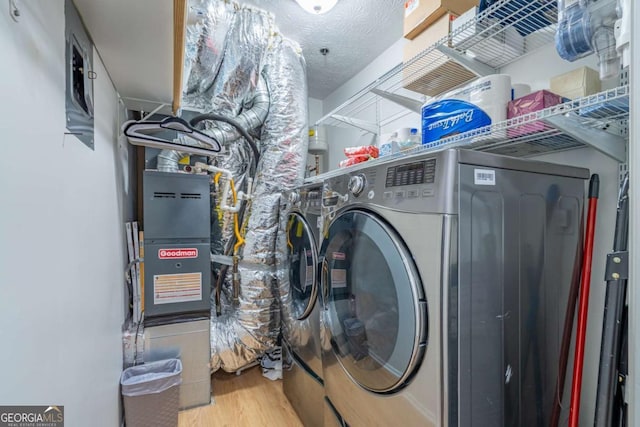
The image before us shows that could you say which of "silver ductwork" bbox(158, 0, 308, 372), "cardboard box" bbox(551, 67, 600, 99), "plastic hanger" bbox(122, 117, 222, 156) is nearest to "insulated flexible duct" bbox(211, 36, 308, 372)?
"silver ductwork" bbox(158, 0, 308, 372)

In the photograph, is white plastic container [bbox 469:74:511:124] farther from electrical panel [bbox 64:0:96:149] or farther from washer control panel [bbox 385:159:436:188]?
electrical panel [bbox 64:0:96:149]

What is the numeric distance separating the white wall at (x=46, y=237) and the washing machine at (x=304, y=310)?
92 cm

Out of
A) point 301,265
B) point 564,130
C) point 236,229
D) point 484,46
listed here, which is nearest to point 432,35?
point 484,46

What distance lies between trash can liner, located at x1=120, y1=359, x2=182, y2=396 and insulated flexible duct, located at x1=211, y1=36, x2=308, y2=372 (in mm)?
373

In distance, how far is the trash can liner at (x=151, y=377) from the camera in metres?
1.55

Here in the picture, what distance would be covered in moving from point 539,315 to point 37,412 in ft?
4.64

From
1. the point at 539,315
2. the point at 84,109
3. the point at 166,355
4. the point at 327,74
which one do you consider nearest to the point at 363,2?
the point at 327,74

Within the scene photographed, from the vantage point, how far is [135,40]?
1.16m

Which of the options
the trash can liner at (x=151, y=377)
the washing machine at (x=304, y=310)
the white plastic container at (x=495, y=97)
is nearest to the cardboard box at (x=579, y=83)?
the white plastic container at (x=495, y=97)

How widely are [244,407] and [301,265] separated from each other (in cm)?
109

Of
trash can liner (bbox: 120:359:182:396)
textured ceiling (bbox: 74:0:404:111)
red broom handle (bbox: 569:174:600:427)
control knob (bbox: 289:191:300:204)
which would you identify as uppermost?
textured ceiling (bbox: 74:0:404:111)

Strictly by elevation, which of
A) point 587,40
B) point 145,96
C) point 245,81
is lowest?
point 587,40

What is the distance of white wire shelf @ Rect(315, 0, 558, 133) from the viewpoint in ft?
3.39

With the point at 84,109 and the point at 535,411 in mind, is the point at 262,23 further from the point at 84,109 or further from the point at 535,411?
the point at 535,411
